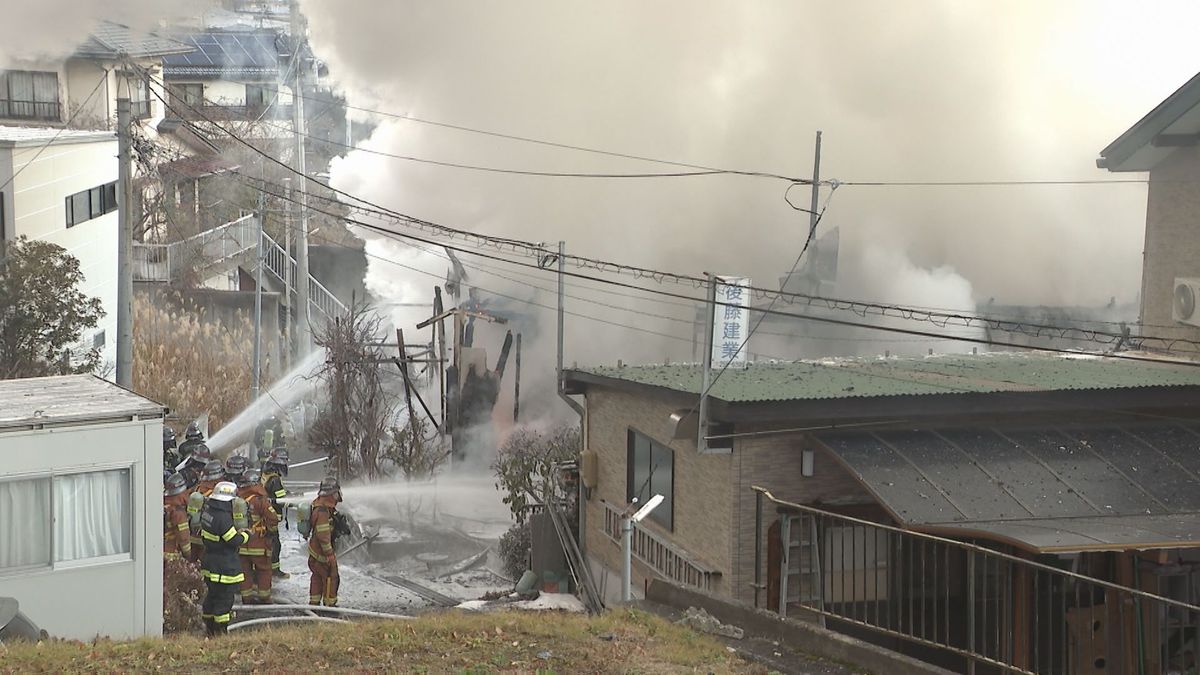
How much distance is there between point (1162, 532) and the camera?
27.6 ft

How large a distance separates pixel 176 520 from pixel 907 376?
277 inches

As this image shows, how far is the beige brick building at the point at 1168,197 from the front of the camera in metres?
13.4

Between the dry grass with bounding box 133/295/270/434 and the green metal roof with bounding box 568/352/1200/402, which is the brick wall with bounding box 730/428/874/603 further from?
the dry grass with bounding box 133/295/270/434

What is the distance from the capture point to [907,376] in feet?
38.5

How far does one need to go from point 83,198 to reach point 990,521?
17.4 metres

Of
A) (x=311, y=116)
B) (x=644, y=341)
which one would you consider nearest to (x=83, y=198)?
(x=644, y=341)

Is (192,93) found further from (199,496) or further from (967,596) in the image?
(967,596)

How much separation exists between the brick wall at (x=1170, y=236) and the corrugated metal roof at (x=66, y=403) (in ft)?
36.1

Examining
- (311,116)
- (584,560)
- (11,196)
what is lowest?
(584,560)

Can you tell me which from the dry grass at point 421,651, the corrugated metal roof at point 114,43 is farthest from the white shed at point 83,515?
the corrugated metal roof at point 114,43

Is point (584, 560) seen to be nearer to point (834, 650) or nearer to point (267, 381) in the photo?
point (834, 650)

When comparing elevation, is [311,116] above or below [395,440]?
above

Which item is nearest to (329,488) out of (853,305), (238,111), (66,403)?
(66,403)

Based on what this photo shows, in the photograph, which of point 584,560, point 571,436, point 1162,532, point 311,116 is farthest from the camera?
point 311,116
